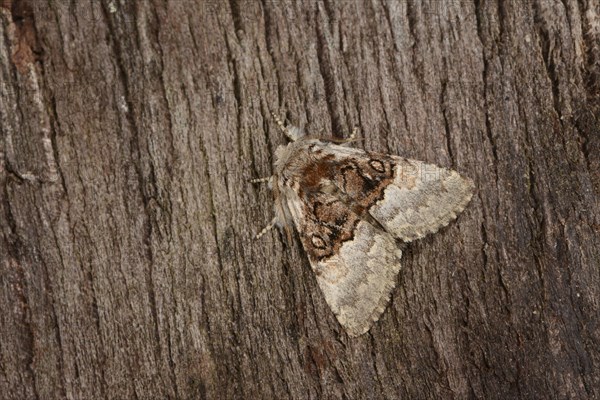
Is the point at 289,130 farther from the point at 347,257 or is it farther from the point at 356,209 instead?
the point at 347,257

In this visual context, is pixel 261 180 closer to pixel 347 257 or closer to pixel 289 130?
pixel 289 130

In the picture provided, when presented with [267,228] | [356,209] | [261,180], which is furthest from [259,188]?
[356,209]

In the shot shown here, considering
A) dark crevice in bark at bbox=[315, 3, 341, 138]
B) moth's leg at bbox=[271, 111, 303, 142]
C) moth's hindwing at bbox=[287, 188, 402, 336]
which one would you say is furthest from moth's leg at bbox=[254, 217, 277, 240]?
dark crevice in bark at bbox=[315, 3, 341, 138]

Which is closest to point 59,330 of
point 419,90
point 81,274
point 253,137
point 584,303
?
point 81,274

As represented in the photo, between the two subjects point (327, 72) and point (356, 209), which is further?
point (356, 209)

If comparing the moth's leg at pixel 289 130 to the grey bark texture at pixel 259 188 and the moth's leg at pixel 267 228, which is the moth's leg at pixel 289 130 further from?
the moth's leg at pixel 267 228

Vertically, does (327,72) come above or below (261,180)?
above

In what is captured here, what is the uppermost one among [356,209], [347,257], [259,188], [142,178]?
[142,178]
